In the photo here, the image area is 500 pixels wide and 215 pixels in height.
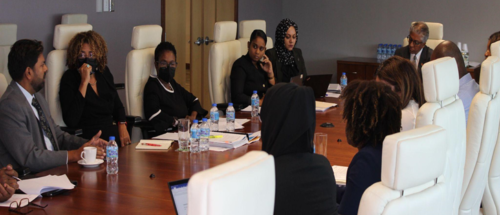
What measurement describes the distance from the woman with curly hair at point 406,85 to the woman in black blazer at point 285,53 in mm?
2435

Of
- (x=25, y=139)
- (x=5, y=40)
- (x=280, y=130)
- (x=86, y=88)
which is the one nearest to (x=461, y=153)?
(x=280, y=130)

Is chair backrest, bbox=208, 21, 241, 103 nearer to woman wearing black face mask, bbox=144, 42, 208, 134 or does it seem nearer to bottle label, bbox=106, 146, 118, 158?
woman wearing black face mask, bbox=144, 42, 208, 134

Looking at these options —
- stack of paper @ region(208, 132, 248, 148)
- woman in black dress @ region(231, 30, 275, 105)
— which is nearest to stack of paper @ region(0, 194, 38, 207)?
stack of paper @ region(208, 132, 248, 148)

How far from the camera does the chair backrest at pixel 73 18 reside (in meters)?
4.41

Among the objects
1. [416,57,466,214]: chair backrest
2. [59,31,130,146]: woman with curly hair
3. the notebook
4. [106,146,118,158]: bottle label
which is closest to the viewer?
the notebook

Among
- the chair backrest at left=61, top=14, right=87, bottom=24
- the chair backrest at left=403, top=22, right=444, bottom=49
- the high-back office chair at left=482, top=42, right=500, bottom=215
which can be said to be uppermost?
the chair backrest at left=61, top=14, right=87, bottom=24

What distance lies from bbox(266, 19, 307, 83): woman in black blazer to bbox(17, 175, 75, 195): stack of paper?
3.18 meters

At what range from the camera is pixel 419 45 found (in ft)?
17.5

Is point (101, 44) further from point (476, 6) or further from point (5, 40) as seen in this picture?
point (476, 6)

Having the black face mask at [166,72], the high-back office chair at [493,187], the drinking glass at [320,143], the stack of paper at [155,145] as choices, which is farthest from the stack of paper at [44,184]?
the high-back office chair at [493,187]

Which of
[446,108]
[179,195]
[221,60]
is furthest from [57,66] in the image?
[446,108]

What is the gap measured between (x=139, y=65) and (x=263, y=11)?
408 centimetres

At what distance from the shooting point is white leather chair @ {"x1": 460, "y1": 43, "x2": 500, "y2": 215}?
8.58ft

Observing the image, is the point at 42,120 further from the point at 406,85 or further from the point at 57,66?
the point at 406,85
